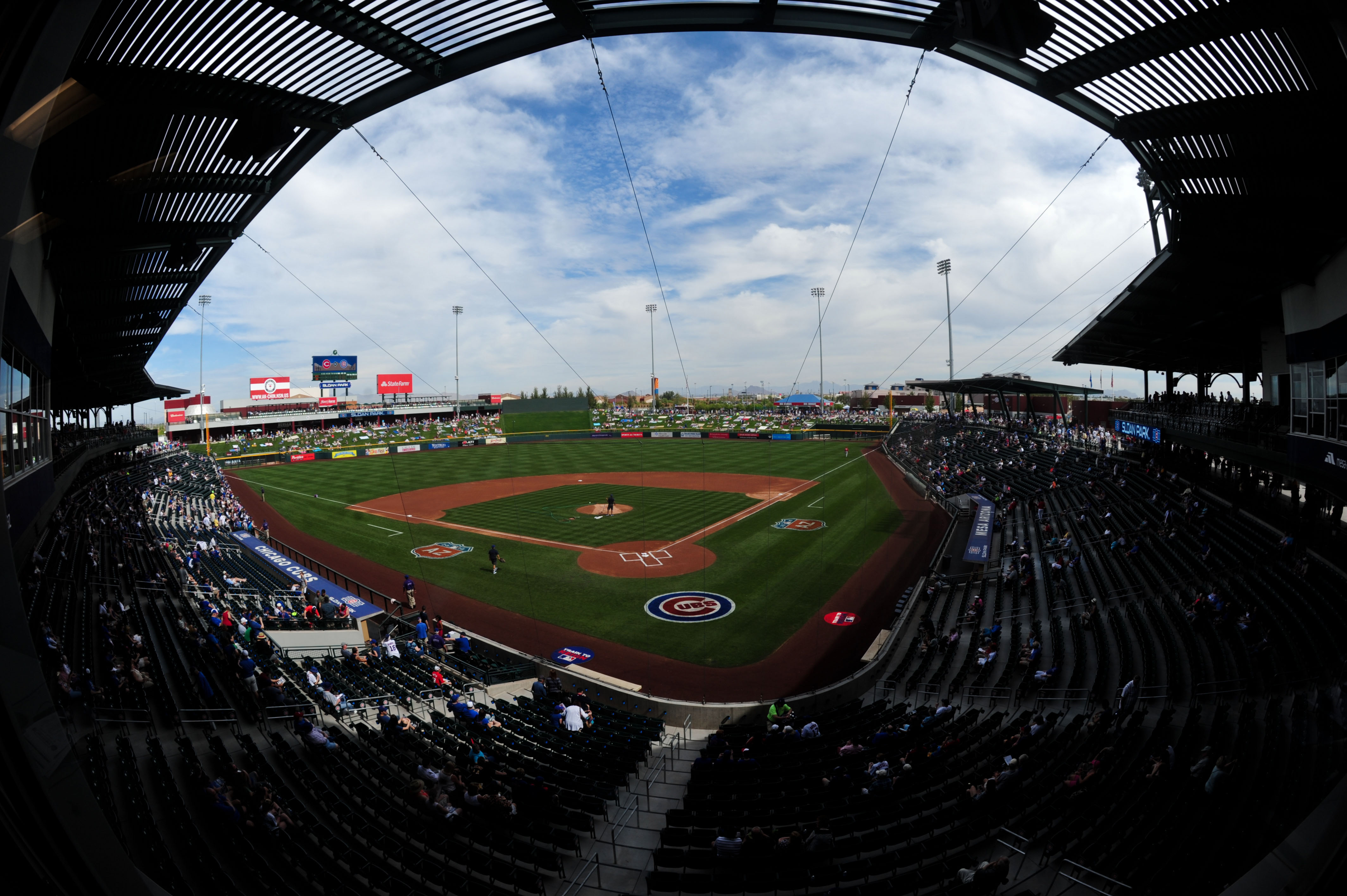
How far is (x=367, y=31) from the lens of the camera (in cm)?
848

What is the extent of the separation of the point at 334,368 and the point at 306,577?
98.8 meters

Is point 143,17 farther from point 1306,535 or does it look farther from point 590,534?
point 590,534

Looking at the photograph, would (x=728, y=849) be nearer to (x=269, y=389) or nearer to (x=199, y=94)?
(x=199, y=94)

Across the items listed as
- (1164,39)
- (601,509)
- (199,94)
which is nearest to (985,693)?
(1164,39)

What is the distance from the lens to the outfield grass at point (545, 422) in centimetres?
9700

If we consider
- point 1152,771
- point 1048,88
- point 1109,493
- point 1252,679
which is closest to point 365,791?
point 1152,771

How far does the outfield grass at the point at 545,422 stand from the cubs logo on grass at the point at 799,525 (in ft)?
216

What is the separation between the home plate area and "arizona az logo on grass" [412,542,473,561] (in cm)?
840

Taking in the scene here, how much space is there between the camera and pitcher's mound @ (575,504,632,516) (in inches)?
1528

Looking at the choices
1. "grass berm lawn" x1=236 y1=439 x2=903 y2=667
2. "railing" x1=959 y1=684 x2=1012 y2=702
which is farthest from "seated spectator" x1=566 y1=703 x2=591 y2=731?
"railing" x1=959 y1=684 x2=1012 y2=702

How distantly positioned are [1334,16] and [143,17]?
11.5m

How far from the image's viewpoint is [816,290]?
80812 mm

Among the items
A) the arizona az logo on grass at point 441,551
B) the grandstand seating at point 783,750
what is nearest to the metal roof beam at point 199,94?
the grandstand seating at point 783,750

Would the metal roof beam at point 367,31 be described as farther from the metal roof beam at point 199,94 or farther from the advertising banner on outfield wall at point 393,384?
the advertising banner on outfield wall at point 393,384
